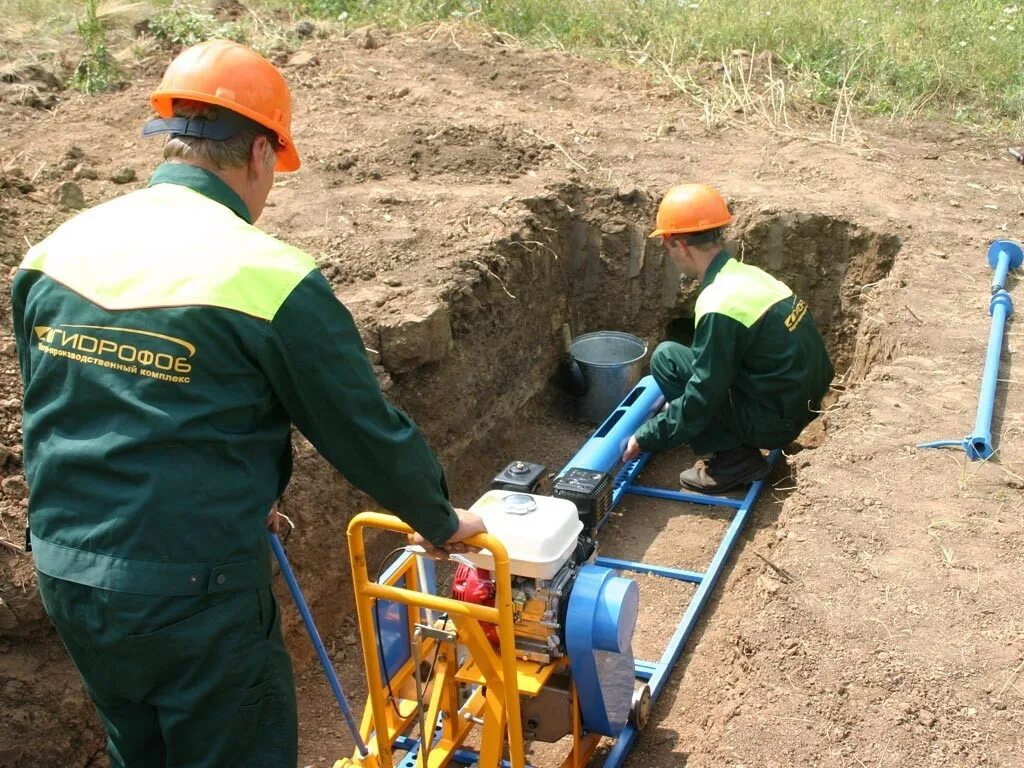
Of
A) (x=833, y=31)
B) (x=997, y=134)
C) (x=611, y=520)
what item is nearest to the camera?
(x=611, y=520)

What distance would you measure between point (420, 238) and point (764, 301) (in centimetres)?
230

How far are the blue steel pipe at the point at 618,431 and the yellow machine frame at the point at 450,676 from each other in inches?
45.9

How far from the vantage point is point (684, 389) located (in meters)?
6.11

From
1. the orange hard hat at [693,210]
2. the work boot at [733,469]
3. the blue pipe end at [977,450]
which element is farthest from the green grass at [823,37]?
the blue pipe end at [977,450]

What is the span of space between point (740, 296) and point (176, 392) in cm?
386

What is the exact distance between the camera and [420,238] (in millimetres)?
6734

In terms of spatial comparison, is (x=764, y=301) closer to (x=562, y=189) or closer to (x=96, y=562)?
(x=562, y=189)

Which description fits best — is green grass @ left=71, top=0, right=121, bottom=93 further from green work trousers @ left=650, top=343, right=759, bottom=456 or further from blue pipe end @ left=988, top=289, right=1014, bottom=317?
blue pipe end @ left=988, top=289, right=1014, bottom=317

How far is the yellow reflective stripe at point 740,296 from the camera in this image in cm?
566

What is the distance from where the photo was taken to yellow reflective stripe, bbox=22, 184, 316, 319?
243 centimetres

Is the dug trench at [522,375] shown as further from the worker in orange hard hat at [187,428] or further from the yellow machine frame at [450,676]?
the worker in orange hard hat at [187,428]

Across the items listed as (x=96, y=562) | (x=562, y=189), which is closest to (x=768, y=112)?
(x=562, y=189)

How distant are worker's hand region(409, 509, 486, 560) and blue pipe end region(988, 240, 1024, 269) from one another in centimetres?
484

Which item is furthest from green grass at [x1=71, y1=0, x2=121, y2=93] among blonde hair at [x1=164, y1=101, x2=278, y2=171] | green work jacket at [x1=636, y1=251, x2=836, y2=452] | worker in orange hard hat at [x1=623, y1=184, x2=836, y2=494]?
blonde hair at [x1=164, y1=101, x2=278, y2=171]
